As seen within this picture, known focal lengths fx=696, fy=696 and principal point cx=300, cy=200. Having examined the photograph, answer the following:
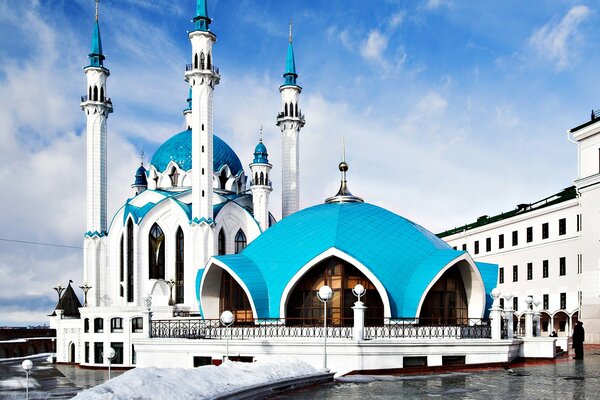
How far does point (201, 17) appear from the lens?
→ 4750cm

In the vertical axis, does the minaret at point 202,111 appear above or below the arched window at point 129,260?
above

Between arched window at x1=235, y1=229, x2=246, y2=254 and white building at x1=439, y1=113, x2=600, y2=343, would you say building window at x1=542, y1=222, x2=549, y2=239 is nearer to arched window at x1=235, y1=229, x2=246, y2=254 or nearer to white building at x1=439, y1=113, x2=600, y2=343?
white building at x1=439, y1=113, x2=600, y2=343

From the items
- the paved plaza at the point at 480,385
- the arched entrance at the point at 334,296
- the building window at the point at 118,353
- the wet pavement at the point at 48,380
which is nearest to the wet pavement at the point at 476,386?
the paved plaza at the point at 480,385

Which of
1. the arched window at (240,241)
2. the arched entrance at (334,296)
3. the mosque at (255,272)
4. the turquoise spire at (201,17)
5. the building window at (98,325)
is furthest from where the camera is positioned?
the arched window at (240,241)

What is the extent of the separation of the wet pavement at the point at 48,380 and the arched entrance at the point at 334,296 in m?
8.64

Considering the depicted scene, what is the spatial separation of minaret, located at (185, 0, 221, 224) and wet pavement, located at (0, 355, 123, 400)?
11965 millimetres

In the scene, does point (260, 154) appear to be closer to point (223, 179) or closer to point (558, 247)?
point (223, 179)

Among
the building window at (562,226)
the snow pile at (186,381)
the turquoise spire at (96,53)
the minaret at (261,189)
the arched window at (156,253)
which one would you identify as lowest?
the snow pile at (186,381)

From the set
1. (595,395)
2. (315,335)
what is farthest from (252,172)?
(595,395)

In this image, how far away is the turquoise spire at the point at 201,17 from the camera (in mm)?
47500

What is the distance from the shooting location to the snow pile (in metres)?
10.5

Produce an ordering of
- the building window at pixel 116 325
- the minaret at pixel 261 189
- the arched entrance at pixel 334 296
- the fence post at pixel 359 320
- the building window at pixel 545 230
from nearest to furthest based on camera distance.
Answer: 1. the fence post at pixel 359 320
2. the arched entrance at pixel 334 296
3. the building window at pixel 116 325
4. the building window at pixel 545 230
5. the minaret at pixel 261 189

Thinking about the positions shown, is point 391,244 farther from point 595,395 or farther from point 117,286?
point 117,286

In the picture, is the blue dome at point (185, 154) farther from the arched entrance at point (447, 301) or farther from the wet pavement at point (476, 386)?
the wet pavement at point (476, 386)
